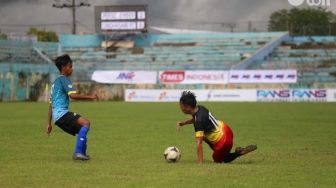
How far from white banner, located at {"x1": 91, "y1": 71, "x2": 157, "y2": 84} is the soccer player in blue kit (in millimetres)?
50557

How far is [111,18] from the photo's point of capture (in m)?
76.9

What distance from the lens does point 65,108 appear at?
12.0 metres

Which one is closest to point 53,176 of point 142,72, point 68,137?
point 68,137

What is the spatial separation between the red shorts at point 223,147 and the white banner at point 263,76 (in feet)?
159

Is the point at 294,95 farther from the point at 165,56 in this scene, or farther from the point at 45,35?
the point at 45,35

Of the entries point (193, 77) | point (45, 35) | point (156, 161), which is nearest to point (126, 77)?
point (193, 77)

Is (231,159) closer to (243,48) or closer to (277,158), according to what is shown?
(277,158)

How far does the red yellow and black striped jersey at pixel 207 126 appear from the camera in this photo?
37.4ft

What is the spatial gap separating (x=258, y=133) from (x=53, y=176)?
1181cm

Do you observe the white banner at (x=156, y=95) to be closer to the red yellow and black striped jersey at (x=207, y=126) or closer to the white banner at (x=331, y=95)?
the white banner at (x=331, y=95)

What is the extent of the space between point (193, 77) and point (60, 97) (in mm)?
50395

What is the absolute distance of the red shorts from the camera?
11828 millimetres

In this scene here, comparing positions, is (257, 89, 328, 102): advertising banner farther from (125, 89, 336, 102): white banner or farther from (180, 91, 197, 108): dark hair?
(180, 91, 197, 108): dark hair

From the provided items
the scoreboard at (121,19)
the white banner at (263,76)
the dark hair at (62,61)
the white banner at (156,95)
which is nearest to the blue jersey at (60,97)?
the dark hair at (62,61)
